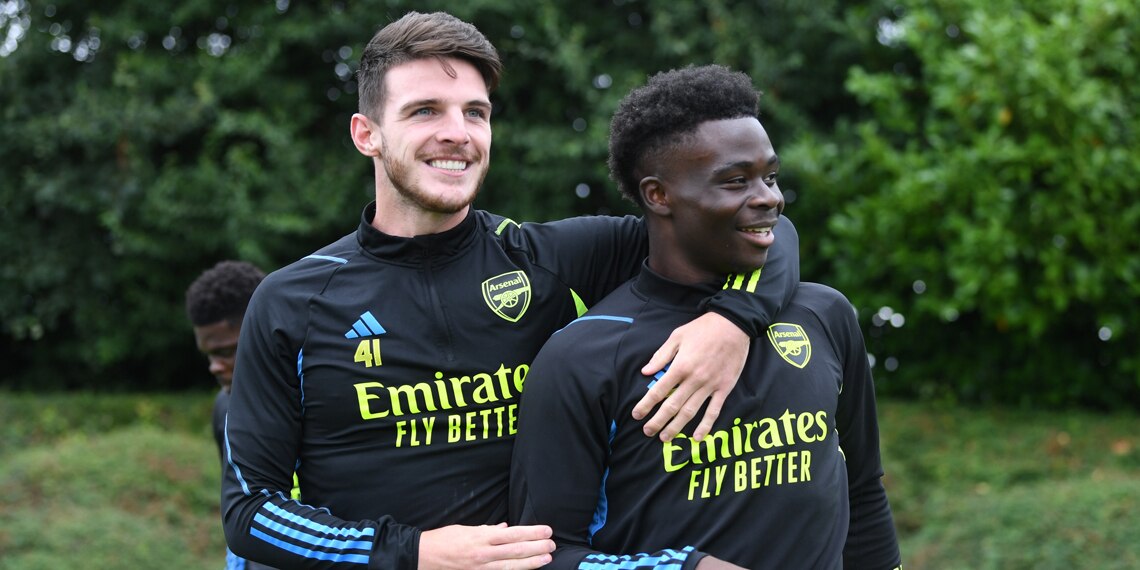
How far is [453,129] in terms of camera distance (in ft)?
9.11

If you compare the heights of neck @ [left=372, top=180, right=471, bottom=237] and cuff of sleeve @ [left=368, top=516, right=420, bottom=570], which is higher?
neck @ [left=372, top=180, right=471, bottom=237]

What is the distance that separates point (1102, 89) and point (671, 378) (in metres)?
5.71

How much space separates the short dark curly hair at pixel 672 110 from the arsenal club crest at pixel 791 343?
0.47 meters

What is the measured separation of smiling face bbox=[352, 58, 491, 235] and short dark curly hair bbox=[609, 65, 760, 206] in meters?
0.36

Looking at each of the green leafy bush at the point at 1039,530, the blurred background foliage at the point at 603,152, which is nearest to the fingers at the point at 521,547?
the green leafy bush at the point at 1039,530

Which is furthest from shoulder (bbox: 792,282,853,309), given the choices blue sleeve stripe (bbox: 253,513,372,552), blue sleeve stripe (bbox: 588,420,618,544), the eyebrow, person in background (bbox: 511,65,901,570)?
blue sleeve stripe (bbox: 253,513,372,552)

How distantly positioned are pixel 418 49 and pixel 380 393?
0.84m

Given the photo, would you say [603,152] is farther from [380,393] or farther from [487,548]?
[487,548]

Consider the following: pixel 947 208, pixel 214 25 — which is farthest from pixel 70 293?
pixel 947 208

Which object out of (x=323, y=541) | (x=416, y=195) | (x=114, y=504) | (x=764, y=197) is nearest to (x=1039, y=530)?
(x=764, y=197)

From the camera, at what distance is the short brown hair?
9.19 feet

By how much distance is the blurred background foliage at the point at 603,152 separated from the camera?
7.09m

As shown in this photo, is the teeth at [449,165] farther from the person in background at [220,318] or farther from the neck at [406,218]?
the person in background at [220,318]

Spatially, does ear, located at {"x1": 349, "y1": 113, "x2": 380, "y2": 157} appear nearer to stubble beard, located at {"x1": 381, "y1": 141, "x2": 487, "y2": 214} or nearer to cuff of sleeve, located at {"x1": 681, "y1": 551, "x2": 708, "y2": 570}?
stubble beard, located at {"x1": 381, "y1": 141, "x2": 487, "y2": 214}
